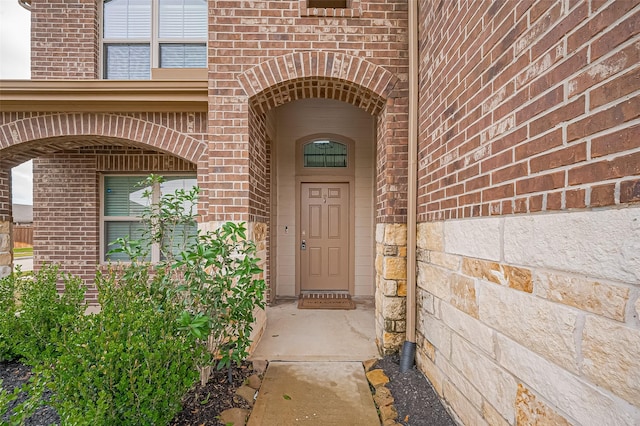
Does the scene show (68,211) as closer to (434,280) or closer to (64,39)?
(64,39)

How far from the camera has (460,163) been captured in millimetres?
1887

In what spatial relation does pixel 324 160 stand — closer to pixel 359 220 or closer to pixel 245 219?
pixel 359 220

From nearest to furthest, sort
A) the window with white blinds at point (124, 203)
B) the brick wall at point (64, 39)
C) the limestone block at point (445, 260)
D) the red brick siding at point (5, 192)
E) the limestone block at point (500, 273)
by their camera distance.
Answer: the limestone block at point (500, 273) < the limestone block at point (445, 260) < the red brick siding at point (5, 192) < the brick wall at point (64, 39) < the window with white blinds at point (124, 203)

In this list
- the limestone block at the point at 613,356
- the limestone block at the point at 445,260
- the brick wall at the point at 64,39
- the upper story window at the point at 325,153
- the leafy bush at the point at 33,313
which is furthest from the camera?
the upper story window at the point at 325,153

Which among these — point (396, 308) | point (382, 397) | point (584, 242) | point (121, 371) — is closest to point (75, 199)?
point (121, 371)

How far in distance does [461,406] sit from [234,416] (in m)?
1.50

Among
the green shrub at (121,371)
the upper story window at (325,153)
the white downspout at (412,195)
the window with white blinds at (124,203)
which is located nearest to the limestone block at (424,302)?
the white downspout at (412,195)

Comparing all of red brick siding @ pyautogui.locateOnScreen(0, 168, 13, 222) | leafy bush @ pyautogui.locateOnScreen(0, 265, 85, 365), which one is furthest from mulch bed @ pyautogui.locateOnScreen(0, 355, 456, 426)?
red brick siding @ pyautogui.locateOnScreen(0, 168, 13, 222)

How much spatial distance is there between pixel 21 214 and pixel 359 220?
76.1ft

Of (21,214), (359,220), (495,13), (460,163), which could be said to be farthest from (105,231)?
(21,214)

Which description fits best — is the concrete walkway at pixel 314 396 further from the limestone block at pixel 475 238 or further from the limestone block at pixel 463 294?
the limestone block at pixel 475 238

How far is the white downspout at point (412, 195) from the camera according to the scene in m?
2.62

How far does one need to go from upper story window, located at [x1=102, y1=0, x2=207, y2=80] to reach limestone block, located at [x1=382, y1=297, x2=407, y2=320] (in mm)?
4343

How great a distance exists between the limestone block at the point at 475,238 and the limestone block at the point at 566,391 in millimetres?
433
